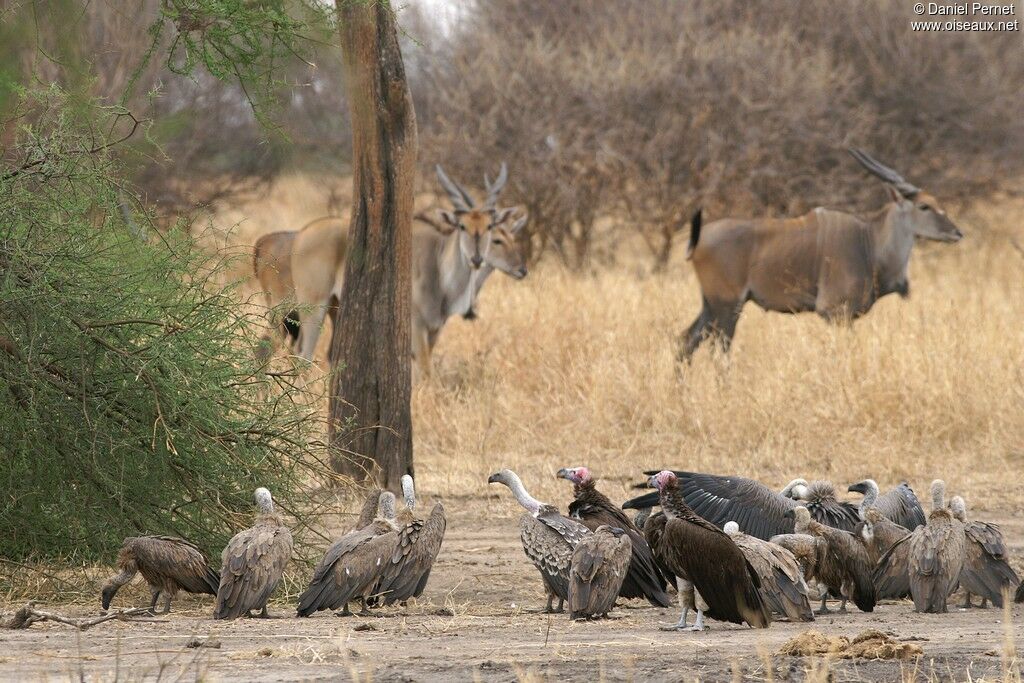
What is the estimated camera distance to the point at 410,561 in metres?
6.62

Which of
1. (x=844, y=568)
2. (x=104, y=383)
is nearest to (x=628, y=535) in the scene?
(x=844, y=568)

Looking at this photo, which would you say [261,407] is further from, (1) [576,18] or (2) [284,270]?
(1) [576,18]

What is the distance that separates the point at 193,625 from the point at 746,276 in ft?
30.1

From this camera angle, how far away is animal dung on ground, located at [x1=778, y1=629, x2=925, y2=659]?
540cm

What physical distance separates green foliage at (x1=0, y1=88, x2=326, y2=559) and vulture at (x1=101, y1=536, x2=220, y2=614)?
46 cm

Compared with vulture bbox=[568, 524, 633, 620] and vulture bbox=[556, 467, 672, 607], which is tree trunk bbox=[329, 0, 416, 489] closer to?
vulture bbox=[556, 467, 672, 607]

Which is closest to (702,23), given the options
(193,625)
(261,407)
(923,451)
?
(923,451)

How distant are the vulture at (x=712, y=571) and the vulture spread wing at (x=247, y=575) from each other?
1587 mm

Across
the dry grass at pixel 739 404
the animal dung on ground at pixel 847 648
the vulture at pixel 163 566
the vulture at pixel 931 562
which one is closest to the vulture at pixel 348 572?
the vulture at pixel 163 566

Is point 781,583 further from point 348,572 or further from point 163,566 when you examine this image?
point 163,566

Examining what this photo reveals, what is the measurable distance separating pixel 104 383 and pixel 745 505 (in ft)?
10.5

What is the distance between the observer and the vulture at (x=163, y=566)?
20.4ft

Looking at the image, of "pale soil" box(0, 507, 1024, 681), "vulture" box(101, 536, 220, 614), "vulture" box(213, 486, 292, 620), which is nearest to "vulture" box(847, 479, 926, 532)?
"pale soil" box(0, 507, 1024, 681)

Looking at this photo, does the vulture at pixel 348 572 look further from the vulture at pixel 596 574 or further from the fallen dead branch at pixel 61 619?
the vulture at pixel 596 574
